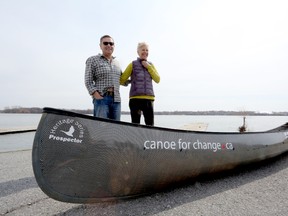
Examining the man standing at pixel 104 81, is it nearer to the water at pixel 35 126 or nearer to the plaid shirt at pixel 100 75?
the plaid shirt at pixel 100 75

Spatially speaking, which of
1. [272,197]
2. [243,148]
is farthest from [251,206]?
[243,148]

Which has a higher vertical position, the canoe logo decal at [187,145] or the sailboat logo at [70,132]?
the sailboat logo at [70,132]

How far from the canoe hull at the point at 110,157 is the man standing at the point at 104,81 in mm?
802

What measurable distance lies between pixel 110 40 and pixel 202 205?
236cm

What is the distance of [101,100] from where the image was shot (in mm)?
2969

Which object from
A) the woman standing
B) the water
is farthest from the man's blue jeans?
the water

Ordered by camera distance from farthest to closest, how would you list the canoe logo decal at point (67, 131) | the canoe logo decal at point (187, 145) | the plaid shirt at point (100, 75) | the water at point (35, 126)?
the water at point (35, 126) < the plaid shirt at point (100, 75) < the canoe logo decal at point (187, 145) < the canoe logo decal at point (67, 131)

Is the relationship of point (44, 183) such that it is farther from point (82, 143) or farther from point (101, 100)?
point (101, 100)

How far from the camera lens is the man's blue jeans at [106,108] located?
A: 2.97 m

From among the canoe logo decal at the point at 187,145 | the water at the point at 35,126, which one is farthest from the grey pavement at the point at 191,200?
the water at the point at 35,126

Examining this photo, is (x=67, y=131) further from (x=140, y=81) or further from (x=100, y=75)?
(x=140, y=81)

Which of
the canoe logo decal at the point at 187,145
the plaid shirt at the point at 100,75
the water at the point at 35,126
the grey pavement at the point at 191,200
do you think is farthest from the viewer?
the water at the point at 35,126

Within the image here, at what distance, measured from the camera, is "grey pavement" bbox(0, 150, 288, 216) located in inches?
84.3

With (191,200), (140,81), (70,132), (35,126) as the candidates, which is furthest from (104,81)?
(35,126)
